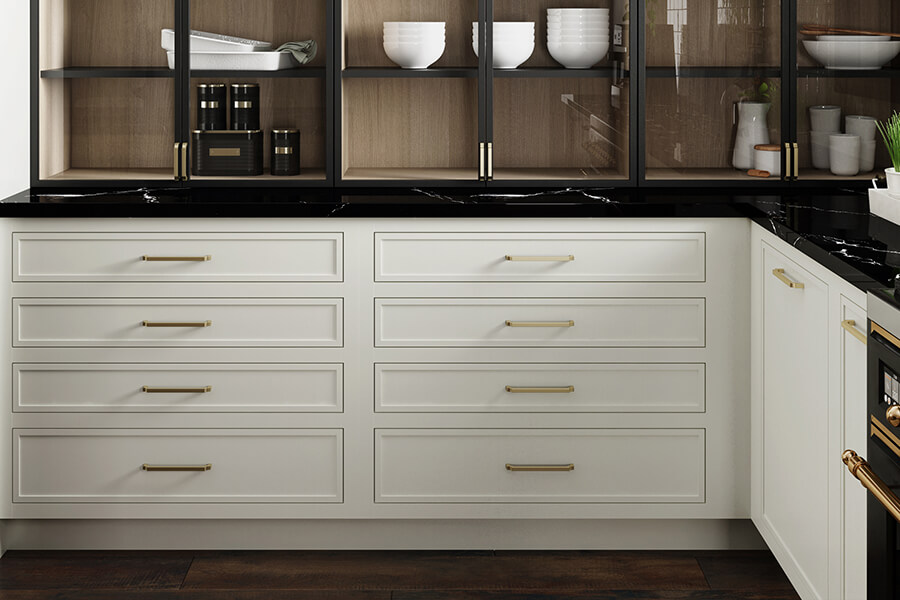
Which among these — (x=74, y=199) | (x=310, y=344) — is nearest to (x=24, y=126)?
(x=74, y=199)

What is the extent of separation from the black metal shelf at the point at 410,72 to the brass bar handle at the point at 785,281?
3.55 ft

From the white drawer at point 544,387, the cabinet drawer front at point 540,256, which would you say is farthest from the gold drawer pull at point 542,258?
the white drawer at point 544,387

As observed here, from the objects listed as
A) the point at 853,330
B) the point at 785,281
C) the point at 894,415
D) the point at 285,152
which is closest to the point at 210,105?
the point at 285,152

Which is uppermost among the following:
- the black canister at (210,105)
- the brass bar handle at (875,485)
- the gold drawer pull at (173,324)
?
the black canister at (210,105)

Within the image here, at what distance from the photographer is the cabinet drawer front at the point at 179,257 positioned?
261 cm

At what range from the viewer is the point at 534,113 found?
10.0 ft

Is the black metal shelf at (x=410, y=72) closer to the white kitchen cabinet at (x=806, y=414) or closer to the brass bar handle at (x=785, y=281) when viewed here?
the white kitchen cabinet at (x=806, y=414)

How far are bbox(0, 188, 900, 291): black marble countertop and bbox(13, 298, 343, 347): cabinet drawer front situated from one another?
221mm

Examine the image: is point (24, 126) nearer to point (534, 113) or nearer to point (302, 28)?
point (302, 28)

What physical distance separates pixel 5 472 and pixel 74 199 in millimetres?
720

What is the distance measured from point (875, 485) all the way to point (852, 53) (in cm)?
185

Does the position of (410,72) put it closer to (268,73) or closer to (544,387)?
(268,73)

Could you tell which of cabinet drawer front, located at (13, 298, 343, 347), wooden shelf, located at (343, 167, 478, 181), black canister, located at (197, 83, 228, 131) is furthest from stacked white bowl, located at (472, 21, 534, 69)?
cabinet drawer front, located at (13, 298, 343, 347)

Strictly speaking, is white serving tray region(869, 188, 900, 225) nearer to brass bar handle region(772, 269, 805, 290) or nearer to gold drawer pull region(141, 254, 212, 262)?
brass bar handle region(772, 269, 805, 290)
